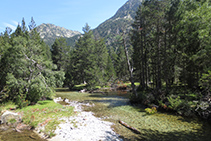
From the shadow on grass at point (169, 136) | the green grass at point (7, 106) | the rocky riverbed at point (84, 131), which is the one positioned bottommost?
the shadow on grass at point (169, 136)

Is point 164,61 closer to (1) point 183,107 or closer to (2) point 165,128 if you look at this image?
(1) point 183,107

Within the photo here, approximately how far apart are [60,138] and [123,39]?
1720 cm

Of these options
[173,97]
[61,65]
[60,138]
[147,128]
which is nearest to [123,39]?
[173,97]

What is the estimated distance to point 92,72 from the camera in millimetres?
37594

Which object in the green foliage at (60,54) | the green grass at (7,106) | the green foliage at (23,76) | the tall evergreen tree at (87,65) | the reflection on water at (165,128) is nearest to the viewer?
the reflection on water at (165,128)

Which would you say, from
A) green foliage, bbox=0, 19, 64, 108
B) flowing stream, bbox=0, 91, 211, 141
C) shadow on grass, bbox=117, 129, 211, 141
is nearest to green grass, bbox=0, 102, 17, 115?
green foliage, bbox=0, 19, 64, 108

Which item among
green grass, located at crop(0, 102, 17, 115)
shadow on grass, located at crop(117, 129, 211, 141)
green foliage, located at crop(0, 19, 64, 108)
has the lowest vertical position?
shadow on grass, located at crop(117, 129, 211, 141)

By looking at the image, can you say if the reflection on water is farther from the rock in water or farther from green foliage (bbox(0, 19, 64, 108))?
green foliage (bbox(0, 19, 64, 108))

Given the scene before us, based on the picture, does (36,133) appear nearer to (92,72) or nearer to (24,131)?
(24,131)

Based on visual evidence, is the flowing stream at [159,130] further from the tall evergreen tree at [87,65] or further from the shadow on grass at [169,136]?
the tall evergreen tree at [87,65]

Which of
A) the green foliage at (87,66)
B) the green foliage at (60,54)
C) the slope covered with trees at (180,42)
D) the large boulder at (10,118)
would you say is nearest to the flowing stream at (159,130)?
the large boulder at (10,118)

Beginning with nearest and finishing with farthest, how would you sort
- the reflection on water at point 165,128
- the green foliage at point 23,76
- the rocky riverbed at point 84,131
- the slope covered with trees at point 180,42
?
the rocky riverbed at point 84,131
the reflection on water at point 165,128
the slope covered with trees at point 180,42
the green foliage at point 23,76

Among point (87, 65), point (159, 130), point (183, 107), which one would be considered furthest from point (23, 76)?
point (87, 65)

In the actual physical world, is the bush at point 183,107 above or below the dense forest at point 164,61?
below
